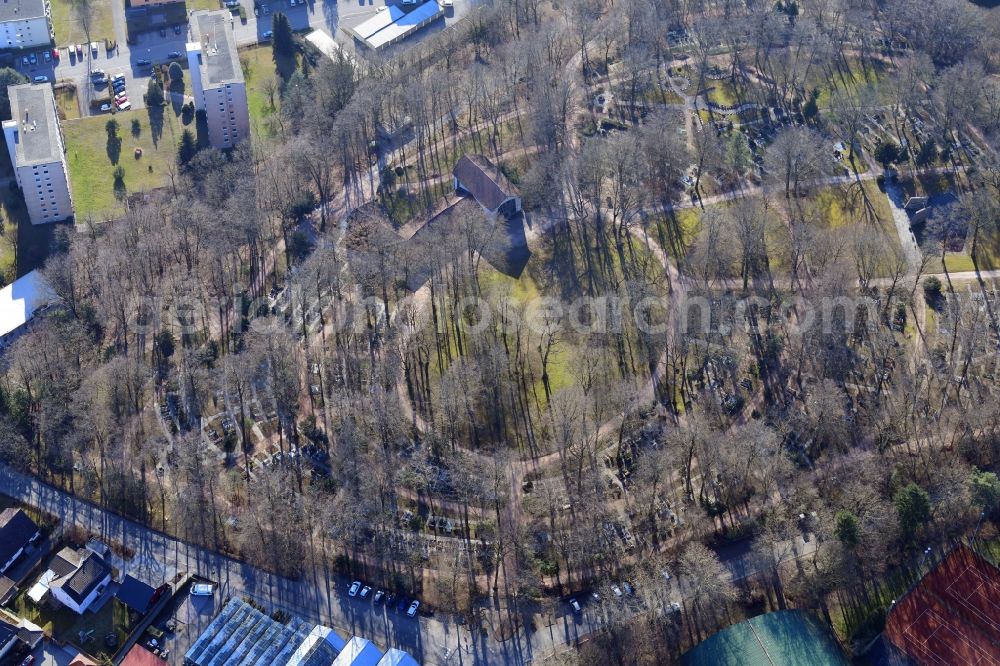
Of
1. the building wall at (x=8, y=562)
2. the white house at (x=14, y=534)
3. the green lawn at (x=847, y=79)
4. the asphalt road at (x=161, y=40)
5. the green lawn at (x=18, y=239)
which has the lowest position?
the building wall at (x=8, y=562)

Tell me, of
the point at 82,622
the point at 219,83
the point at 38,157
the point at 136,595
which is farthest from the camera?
the point at 219,83

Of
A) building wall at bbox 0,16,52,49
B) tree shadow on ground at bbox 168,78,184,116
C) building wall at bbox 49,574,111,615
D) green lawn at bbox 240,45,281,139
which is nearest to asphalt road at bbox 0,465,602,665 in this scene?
building wall at bbox 49,574,111,615

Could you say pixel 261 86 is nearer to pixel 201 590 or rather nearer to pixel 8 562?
pixel 8 562

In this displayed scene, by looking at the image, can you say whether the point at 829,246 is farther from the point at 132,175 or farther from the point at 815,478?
the point at 132,175

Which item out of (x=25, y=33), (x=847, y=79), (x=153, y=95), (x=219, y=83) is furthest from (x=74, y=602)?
(x=847, y=79)

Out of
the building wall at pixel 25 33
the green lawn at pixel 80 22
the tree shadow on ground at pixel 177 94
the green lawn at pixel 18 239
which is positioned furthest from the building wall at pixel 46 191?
the green lawn at pixel 80 22

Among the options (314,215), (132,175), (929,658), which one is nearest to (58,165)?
(132,175)

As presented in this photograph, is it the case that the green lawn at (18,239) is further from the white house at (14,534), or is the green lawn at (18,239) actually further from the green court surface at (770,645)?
the green court surface at (770,645)
